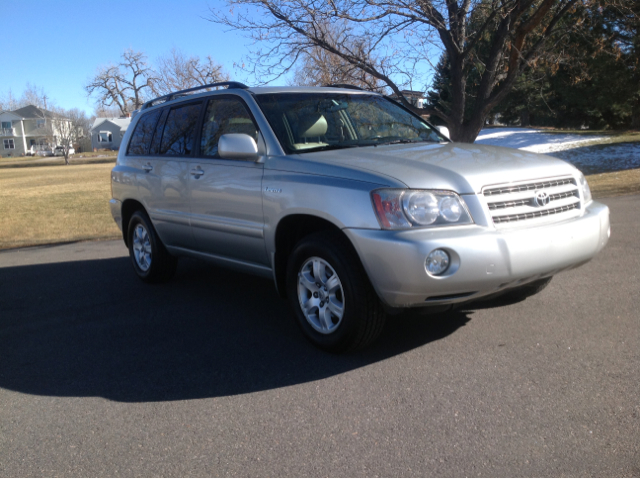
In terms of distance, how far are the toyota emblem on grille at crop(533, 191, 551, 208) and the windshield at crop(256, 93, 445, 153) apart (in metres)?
1.44

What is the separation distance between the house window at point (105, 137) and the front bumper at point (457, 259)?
10101cm

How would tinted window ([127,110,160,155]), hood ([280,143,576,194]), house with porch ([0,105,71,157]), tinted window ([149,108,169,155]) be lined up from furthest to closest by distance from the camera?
house with porch ([0,105,71,157]) → tinted window ([127,110,160,155]) → tinted window ([149,108,169,155]) → hood ([280,143,576,194])

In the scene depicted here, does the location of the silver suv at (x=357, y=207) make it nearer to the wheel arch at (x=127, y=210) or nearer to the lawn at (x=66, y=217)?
the wheel arch at (x=127, y=210)

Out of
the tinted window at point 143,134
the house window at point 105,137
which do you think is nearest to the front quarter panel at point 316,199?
the tinted window at point 143,134

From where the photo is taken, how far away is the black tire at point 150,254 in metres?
6.57

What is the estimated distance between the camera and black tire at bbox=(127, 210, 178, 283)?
657 centimetres

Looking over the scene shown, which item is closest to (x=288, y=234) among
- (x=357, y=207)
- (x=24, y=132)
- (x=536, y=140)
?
(x=357, y=207)

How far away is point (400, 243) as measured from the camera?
3.76 meters

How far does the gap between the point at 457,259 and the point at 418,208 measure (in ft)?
1.31

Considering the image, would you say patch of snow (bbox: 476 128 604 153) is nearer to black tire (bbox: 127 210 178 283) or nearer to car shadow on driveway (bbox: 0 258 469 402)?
black tire (bbox: 127 210 178 283)

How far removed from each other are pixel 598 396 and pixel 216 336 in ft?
9.17

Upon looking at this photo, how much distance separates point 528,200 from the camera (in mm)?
4121

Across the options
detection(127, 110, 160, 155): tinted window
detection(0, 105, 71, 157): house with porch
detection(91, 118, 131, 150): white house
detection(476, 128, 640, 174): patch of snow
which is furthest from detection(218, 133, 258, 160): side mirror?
detection(91, 118, 131, 150): white house

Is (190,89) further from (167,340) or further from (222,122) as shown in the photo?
(167,340)
